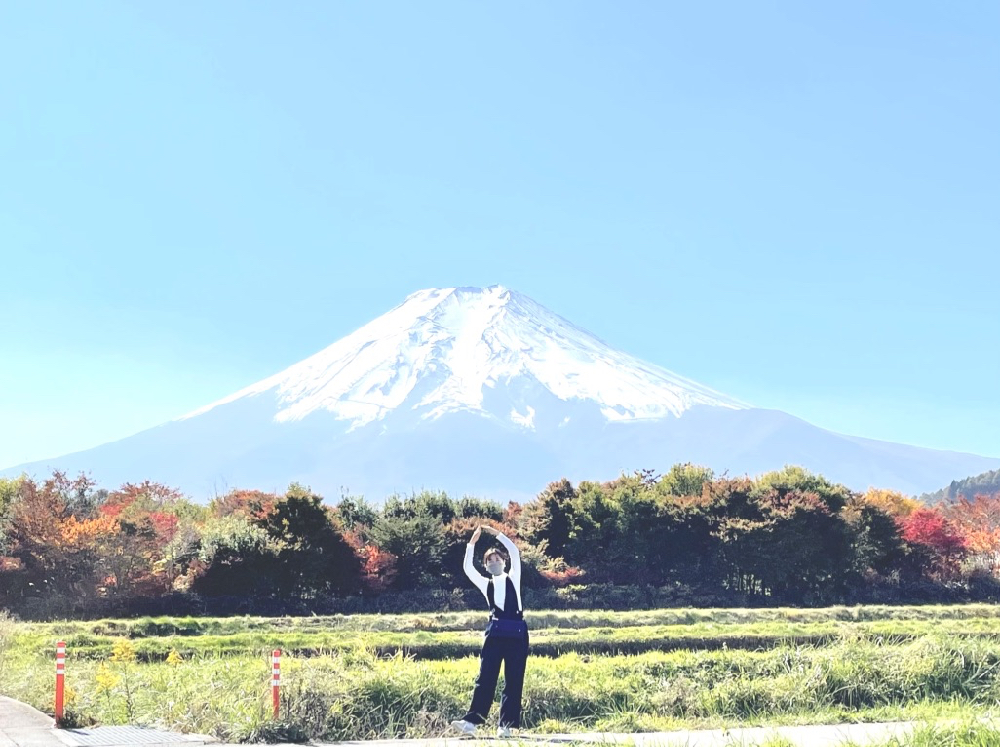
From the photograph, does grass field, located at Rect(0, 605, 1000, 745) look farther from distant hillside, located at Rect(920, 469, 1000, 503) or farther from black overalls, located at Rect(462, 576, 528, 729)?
distant hillside, located at Rect(920, 469, 1000, 503)

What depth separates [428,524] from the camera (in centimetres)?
3102

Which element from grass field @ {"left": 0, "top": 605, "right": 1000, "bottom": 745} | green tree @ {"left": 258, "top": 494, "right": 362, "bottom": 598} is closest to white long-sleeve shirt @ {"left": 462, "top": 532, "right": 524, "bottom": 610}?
grass field @ {"left": 0, "top": 605, "right": 1000, "bottom": 745}

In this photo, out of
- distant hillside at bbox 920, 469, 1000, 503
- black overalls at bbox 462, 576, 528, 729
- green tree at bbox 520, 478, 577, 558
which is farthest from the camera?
distant hillside at bbox 920, 469, 1000, 503

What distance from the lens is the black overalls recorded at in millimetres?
10656

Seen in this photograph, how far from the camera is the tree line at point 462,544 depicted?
2650 centimetres

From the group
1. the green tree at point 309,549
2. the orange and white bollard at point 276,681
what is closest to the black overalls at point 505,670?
the orange and white bollard at point 276,681

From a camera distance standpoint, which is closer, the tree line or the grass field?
the grass field

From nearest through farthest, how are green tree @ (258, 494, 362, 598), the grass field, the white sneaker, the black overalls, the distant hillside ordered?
the white sneaker
the black overalls
the grass field
green tree @ (258, 494, 362, 598)
the distant hillside

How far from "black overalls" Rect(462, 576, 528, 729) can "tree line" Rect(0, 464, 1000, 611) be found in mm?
17219

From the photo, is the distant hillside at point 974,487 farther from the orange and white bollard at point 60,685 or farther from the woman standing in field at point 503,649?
the orange and white bollard at point 60,685

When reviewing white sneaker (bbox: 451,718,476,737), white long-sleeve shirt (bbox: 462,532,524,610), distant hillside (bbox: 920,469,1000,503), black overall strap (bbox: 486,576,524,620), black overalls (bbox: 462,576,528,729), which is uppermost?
distant hillside (bbox: 920,469,1000,503)

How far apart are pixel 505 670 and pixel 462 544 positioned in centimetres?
2091

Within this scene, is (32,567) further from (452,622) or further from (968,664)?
(968,664)

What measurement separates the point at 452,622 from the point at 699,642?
6.31m
